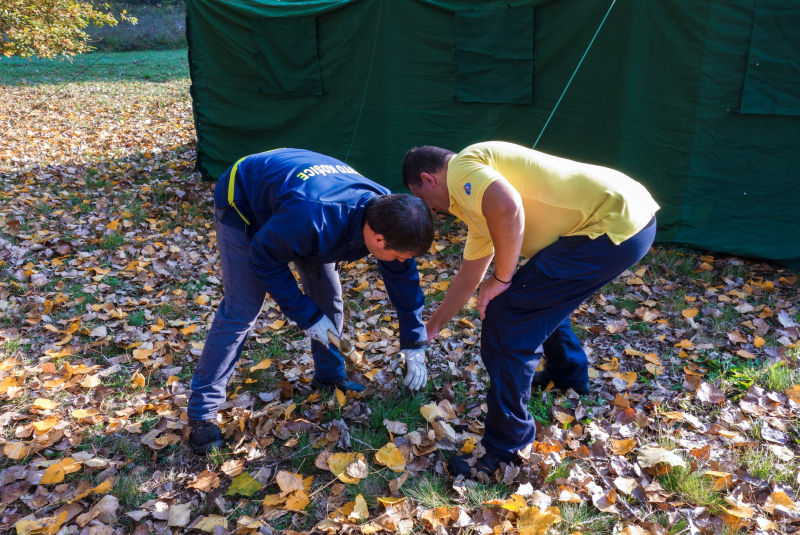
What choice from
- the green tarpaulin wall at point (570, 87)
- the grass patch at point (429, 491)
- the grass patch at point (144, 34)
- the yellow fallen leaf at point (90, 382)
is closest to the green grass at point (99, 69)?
the grass patch at point (144, 34)

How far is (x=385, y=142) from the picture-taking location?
6.12m

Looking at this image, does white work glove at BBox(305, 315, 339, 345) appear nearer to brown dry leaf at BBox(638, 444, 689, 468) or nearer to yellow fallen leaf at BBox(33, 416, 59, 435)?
yellow fallen leaf at BBox(33, 416, 59, 435)

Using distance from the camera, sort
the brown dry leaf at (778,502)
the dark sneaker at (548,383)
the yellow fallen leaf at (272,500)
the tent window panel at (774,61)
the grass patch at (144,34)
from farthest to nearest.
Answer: the grass patch at (144,34) < the tent window panel at (774,61) < the dark sneaker at (548,383) < the yellow fallen leaf at (272,500) < the brown dry leaf at (778,502)

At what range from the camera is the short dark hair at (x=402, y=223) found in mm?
2129

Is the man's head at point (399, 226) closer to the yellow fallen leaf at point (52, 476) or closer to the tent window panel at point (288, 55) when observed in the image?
the yellow fallen leaf at point (52, 476)

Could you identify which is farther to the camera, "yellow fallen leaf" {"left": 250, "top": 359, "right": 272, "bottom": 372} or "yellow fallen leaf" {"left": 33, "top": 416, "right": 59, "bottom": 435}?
"yellow fallen leaf" {"left": 250, "top": 359, "right": 272, "bottom": 372}

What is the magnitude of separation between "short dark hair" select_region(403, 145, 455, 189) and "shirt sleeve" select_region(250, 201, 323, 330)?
0.50 meters

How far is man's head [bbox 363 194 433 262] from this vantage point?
2131mm

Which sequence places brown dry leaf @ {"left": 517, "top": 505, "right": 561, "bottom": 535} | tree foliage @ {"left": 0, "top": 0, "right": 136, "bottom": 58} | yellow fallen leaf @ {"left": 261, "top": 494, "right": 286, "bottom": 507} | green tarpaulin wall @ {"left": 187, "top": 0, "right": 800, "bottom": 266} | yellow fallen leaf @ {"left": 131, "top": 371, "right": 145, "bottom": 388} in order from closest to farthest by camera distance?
1. brown dry leaf @ {"left": 517, "top": 505, "right": 561, "bottom": 535}
2. yellow fallen leaf @ {"left": 261, "top": 494, "right": 286, "bottom": 507}
3. yellow fallen leaf @ {"left": 131, "top": 371, "right": 145, "bottom": 388}
4. green tarpaulin wall @ {"left": 187, "top": 0, "right": 800, "bottom": 266}
5. tree foliage @ {"left": 0, "top": 0, "right": 136, "bottom": 58}

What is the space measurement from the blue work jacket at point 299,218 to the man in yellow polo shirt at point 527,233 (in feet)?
1.09

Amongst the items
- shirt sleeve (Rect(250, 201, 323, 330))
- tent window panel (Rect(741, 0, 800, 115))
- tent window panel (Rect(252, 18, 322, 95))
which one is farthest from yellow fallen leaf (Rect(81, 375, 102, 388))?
tent window panel (Rect(741, 0, 800, 115))

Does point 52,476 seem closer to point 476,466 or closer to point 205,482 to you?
point 205,482

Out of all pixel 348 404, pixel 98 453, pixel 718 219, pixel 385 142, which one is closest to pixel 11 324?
pixel 98 453

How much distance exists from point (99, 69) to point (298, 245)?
18.8m
